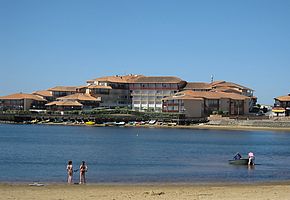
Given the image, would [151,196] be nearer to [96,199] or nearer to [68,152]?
[96,199]

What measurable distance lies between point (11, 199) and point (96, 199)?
3685mm

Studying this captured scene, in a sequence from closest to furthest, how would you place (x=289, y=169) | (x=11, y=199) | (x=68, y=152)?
(x=11, y=199) < (x=289, y=169) < (x=68, y=152)

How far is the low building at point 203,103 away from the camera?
128 metres

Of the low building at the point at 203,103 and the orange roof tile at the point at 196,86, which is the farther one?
the orange roof tile at the point at 196,86

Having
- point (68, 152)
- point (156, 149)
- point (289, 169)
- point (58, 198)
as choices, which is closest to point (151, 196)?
point (58, 198)

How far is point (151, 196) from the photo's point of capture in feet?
84.0

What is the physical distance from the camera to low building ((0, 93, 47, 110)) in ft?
484

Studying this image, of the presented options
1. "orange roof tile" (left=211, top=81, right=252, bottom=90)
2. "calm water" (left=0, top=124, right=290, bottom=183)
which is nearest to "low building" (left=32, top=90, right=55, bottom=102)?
"orange roof tile" (left=211, top=81, right=252, bottom=90)

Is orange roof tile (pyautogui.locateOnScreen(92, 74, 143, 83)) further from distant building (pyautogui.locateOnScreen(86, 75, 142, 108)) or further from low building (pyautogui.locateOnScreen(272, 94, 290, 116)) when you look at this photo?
low building (pyautogui.locateOnScreen(272, 94, 290, 116))


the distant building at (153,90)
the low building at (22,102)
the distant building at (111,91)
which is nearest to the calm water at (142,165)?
the distant building at (153,90)

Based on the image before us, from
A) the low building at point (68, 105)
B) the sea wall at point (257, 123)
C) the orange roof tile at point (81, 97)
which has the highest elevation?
the orange roof tile at point (81, 97)

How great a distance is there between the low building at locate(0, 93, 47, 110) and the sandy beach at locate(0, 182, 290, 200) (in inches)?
4729

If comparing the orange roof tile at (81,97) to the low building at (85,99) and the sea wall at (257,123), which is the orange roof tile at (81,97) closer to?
the low building at (85,99)

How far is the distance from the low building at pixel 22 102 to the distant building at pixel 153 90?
25.8 meters
